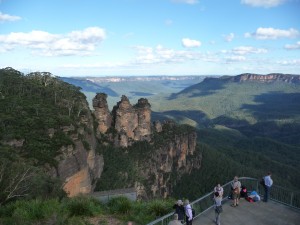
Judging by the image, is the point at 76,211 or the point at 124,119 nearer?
the point at 76,211

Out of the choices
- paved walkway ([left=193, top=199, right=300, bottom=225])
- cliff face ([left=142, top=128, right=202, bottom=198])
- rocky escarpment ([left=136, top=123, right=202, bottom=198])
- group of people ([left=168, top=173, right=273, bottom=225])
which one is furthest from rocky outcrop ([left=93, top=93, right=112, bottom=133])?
paved walkway ([left=193, top=199, right=300, bottom=225])

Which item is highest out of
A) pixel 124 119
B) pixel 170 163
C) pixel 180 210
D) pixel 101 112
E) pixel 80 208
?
pixel 180 210

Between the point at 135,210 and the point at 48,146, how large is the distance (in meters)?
34.5

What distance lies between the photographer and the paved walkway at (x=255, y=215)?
21953 mm

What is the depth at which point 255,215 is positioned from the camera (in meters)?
23.2

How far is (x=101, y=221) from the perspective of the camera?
63.3 feet

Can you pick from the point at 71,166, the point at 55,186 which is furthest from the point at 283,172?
the point at 55,186

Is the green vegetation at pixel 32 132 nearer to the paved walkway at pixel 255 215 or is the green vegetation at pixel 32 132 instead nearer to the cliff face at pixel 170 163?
the paved walkway at pixel 255 215

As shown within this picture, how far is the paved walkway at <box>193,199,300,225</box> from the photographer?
21953mm

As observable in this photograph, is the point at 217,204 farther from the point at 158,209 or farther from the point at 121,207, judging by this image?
the point at 121,207

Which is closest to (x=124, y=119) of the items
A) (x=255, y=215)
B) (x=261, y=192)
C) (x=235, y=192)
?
(x=261, y=192)

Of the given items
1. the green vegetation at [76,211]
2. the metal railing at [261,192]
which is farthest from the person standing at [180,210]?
the metal railing at [261,192]

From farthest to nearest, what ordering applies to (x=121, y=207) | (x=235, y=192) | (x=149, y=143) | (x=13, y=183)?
(x=149, y=143) → (x=13, y=183) → (x=235, y=192) → (x=121, y=207)

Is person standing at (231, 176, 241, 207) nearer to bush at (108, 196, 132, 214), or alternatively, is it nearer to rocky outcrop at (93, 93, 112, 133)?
bush at (108, 196, 132, 214)
